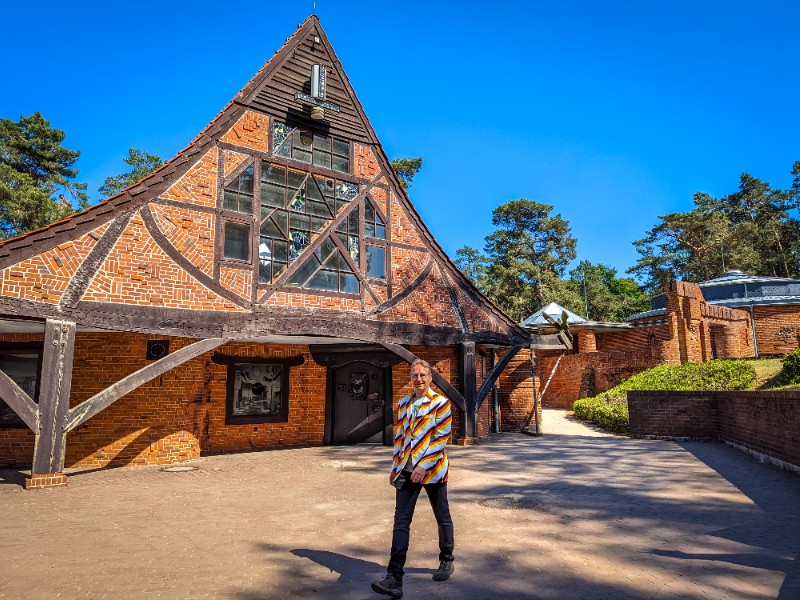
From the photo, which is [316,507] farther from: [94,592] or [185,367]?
[185,367]

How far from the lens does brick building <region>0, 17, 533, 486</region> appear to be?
318 inches

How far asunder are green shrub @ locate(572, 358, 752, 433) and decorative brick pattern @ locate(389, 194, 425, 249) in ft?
25.1

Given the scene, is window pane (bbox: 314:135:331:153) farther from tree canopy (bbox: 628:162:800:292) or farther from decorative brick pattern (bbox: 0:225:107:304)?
tree canopy (bbox: 628:162:800:292)

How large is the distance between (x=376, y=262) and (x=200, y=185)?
3998 mm

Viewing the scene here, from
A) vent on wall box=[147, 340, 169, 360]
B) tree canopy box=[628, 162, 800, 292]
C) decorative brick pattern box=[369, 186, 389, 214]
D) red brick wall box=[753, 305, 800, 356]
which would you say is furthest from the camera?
tree canopy box=[628, 162, 800, 292]

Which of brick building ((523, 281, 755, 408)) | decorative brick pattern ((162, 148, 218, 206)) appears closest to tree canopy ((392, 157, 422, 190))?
brick building ((523, 281, 755, 408))

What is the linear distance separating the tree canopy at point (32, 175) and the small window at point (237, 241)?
2198cm

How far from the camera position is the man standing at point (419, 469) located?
11.9 ft

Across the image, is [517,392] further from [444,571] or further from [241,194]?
[444,571]

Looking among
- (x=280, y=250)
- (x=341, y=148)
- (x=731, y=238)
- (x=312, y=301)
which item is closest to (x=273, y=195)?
(x=280, y=250)

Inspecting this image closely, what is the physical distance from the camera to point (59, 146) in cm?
3306

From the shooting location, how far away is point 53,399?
753cm

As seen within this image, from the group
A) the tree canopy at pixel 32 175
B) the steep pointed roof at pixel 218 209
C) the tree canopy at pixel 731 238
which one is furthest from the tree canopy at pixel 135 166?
the tree canopy at pixel 731 238

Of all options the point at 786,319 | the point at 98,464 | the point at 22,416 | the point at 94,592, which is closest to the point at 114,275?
the point at 22,416
